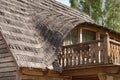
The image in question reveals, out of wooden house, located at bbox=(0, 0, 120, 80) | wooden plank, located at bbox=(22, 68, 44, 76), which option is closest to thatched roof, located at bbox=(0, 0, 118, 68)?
wooden house, located at bbox=(0, 0, 120, 80)

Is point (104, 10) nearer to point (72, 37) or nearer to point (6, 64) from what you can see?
point (72, 37)

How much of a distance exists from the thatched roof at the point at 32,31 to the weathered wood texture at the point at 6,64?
512mm

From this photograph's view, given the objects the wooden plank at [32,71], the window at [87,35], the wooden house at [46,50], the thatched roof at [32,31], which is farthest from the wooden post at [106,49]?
the window at [87,35]

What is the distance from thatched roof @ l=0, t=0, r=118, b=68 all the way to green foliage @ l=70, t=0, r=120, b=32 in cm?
1891

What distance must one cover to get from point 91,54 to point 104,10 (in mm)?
23006

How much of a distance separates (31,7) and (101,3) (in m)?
19.8

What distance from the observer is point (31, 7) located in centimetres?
1655

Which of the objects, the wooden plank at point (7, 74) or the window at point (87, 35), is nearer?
the wooden plank at point (7, 74)

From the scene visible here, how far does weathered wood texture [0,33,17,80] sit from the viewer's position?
41.8 ft

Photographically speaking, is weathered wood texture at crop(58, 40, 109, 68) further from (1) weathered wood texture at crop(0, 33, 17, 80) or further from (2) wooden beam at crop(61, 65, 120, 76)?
(1) weathered wood texture at crop(0, 33, 17, 80)

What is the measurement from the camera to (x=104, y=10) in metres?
35.5

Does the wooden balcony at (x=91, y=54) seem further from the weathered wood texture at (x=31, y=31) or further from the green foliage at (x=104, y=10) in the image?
the green foliage at (x=104, y=10)

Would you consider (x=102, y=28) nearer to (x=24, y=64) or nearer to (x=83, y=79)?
(x=83, y=79)

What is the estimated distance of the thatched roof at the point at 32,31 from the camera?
41.3 ft
